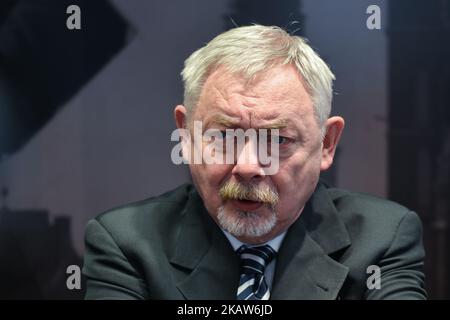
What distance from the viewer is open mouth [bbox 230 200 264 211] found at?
2031 mm

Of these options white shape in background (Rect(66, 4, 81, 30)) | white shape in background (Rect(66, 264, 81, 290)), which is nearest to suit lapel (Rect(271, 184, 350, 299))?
white shape in background (Rect(66, 264, 81, 290))

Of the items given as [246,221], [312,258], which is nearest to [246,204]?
[246,221]

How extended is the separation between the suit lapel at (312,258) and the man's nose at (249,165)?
325 millimetres

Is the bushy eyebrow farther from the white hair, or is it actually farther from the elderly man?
the white hair

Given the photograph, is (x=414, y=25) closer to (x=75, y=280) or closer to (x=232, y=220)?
(x=232, y=220)

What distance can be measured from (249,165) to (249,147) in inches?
2.1

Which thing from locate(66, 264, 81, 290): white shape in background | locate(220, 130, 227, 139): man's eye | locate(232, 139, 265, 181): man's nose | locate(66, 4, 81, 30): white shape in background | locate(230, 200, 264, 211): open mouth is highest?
locate(66, 4, 81, 30): white shape in background

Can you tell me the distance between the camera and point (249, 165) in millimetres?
1972

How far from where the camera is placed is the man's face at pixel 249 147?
2004mm

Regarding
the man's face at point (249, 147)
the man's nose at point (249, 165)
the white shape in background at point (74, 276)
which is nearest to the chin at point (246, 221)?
the man's face at point (249, 147)

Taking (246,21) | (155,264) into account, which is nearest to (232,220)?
(155,264)

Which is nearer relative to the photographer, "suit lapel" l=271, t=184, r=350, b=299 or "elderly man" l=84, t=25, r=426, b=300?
"elderly man" l=84, t=25, r=426, b=300

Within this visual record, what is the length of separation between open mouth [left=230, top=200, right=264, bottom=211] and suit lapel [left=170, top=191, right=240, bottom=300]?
196 mm

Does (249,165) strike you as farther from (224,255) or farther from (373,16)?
(373,16)
